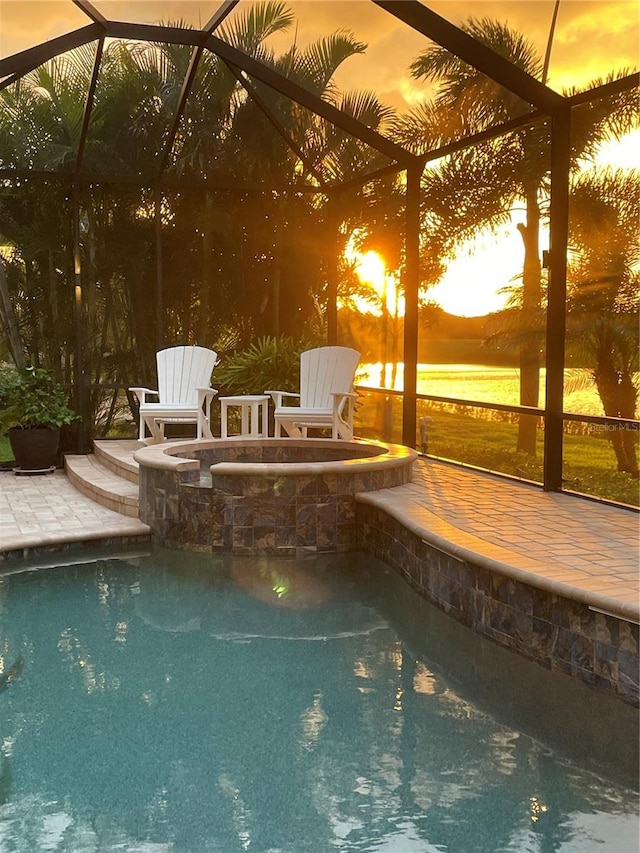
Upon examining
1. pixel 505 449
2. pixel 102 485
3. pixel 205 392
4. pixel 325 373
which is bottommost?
pixel 505 449

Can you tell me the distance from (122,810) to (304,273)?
7551 millimetres

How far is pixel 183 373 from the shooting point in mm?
8102

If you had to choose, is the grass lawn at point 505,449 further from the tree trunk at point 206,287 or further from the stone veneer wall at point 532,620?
the stone veneer wall at point 532,620

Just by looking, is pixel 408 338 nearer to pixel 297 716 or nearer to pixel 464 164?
pixel 464 164

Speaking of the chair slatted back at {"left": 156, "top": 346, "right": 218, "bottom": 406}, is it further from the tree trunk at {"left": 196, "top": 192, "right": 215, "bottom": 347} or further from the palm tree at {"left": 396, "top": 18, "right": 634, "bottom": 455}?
the palm tree at {"left": 396, "top": 18, "right": 634, "bottom": 455}

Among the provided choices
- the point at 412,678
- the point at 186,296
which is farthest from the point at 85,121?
the point at 412,678

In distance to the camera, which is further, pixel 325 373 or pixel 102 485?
pixel 325 373

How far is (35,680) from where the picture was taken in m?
3.39

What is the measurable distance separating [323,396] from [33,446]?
2821mm

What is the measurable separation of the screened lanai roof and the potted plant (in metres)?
2.21

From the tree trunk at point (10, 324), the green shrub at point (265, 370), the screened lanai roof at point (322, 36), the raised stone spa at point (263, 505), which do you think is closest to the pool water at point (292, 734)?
the raised stone spa at point (263, 505)

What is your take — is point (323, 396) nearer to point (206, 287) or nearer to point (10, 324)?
point (206, 287)

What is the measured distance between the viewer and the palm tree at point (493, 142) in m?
7.19

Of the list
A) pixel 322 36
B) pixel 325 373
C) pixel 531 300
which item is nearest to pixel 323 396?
pixel 325 373
